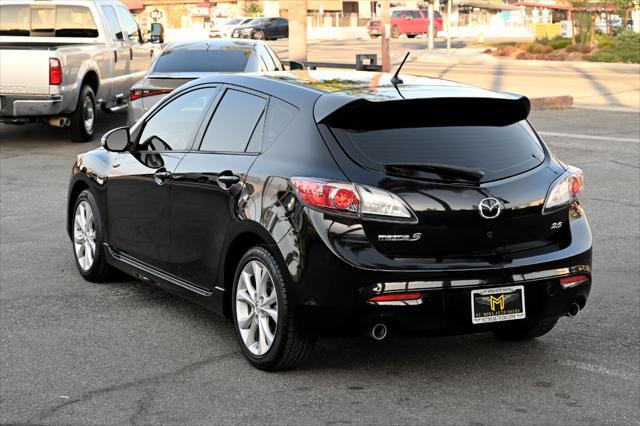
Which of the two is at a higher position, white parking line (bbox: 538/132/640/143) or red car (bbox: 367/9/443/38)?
red car (bbox: 367/9/443/38)

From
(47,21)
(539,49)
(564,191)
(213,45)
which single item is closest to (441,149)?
(564,191)

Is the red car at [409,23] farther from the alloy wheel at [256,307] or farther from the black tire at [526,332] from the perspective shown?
the alloy wheel at [256,307]

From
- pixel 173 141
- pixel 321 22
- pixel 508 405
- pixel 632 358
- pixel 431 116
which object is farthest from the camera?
pixel 321 22

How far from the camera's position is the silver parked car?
48.9 feet

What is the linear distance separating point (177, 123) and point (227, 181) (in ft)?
3.48

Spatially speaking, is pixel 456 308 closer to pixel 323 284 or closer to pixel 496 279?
pixel 496 279

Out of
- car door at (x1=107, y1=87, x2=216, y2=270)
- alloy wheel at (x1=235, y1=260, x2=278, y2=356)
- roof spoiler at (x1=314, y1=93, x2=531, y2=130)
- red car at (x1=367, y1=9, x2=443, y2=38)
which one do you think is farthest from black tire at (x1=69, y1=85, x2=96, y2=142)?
red car at (x1=367, y1=9, x2=443, y2=38)

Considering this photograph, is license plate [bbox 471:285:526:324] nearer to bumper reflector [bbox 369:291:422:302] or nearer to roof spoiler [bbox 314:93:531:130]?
bumper reflector [bbox 369:291:422:302]

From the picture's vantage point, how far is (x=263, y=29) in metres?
70.6

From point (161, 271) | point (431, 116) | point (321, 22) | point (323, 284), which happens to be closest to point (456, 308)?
point (323, 284)

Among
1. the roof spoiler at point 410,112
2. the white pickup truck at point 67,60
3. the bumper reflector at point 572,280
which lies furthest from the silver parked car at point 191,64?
the bumper reflector at point 572,280

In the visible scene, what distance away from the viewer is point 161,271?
23.8 ft

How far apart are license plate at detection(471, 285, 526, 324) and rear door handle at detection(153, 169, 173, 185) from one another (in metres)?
2.22

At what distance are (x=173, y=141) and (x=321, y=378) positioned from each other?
1.98 m
